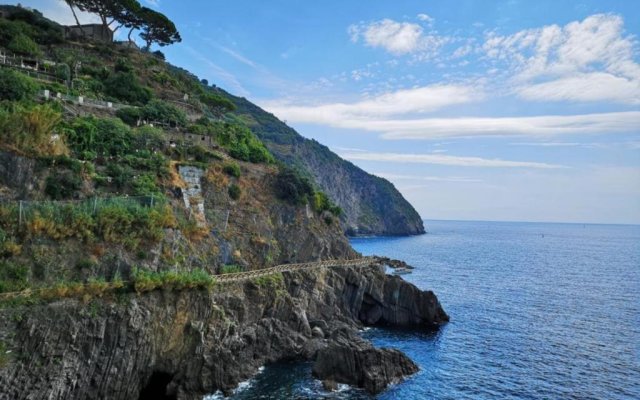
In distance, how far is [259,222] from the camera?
56.6 m

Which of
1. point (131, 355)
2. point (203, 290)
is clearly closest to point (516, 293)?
point (203, 290)

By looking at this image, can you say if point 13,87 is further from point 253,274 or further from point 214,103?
point 214,103

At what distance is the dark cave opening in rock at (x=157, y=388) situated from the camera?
115ft

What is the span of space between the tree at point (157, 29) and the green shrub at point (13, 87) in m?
43.5

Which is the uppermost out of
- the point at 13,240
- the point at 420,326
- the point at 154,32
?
the point at 154,32

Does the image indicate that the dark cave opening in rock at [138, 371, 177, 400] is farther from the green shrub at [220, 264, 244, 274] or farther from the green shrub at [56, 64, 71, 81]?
the green shrub at [56, 64, 71, 81]

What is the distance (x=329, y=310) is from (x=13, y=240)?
112ft

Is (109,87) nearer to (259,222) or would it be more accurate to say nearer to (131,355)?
(259,222)

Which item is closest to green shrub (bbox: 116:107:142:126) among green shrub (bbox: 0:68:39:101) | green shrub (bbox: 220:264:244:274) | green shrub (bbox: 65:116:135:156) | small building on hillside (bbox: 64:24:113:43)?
green shrub (bbox: 65:116:135:156)

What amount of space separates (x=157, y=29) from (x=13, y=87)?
4905 centimetres

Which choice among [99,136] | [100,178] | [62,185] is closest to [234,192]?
[100,178]

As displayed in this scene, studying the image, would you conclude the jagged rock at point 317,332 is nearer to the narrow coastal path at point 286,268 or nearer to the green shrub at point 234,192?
the narrow coastal path at point 286,268

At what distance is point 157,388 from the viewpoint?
3641 centimetres

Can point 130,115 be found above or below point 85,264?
above
